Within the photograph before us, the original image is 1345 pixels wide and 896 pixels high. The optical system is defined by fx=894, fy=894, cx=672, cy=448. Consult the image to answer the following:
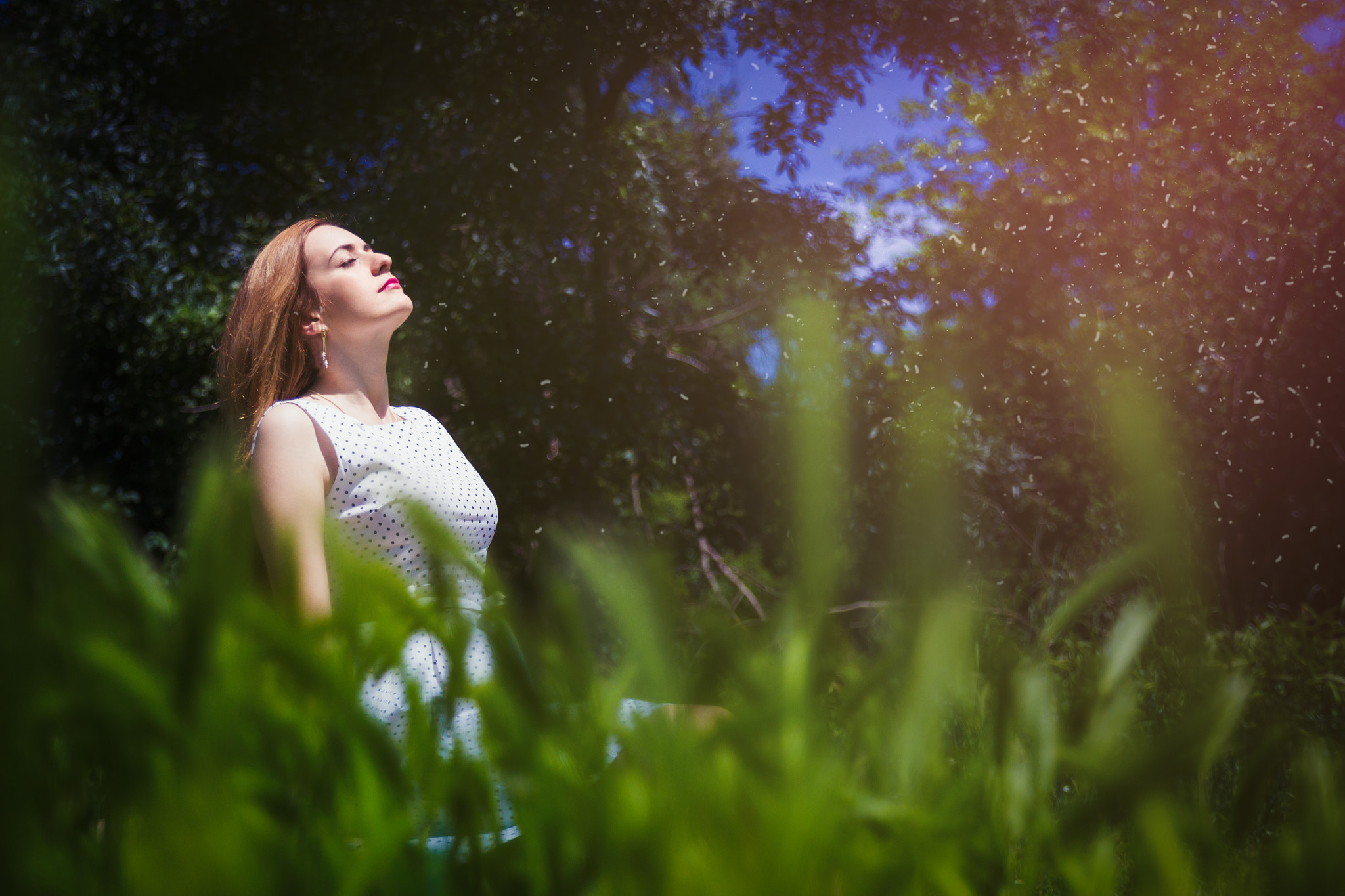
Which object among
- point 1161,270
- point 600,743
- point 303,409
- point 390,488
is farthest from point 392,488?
point 1161,270

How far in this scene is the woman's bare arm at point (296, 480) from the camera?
1558mm

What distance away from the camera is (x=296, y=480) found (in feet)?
6.23

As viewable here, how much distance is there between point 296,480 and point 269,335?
769 mm

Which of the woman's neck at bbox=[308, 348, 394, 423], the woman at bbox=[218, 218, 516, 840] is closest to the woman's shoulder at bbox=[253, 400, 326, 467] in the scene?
the woman at bbox=[218, 218, 516, 840]

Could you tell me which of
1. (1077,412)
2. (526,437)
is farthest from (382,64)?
(1077,412)

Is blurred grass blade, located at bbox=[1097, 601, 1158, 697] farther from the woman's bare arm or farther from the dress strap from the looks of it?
the dress strap

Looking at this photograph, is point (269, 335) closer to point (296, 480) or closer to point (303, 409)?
point (303, 409)

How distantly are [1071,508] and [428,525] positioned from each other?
19.6ft

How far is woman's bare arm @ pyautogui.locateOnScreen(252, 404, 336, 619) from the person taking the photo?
156 cm

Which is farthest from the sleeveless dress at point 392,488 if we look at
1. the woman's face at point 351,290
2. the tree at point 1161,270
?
the tree at point 1161,270

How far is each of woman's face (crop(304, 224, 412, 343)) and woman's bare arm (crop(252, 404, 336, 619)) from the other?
42 centimetres

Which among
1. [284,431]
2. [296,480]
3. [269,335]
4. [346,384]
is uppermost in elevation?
[269,335]

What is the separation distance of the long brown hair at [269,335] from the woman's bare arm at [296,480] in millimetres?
446

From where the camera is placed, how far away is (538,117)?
227 inches
